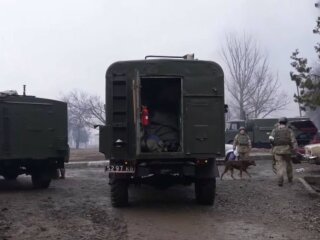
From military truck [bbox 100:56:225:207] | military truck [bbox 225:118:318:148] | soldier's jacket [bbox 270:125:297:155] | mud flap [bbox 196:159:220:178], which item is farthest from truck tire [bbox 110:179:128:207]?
military truck [bbox 225:118:318:148]

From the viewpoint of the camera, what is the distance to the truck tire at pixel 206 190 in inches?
408

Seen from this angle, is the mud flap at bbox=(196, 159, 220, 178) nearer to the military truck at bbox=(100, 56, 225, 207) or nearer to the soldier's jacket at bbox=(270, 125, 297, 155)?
the military truck at bbox=(100, 56, 225, 207)

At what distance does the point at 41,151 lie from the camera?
13.7 m

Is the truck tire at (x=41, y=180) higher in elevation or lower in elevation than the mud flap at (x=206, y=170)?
lower

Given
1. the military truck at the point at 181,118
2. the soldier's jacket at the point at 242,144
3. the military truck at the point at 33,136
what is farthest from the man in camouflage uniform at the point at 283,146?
the military truck at the point at 33,136

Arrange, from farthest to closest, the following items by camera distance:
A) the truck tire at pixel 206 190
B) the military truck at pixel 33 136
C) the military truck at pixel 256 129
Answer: the military truck at pixel 256 129 < the military truck at pixel 33 136 < the truck tire at pixel 206 190

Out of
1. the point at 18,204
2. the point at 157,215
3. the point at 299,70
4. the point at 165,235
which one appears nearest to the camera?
the point at 165,235

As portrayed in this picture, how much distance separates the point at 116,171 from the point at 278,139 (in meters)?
5.46

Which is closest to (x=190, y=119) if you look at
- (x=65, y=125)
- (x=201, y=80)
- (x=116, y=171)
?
(x=201, y=80)

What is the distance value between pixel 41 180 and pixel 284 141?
6.62m

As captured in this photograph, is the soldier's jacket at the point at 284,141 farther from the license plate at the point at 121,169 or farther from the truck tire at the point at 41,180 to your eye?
the truck tire at the point at 41,180

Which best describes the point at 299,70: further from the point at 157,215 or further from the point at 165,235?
the point at 165,235

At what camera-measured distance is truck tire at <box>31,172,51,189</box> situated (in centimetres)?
1427

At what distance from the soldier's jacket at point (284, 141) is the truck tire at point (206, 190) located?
382cm
